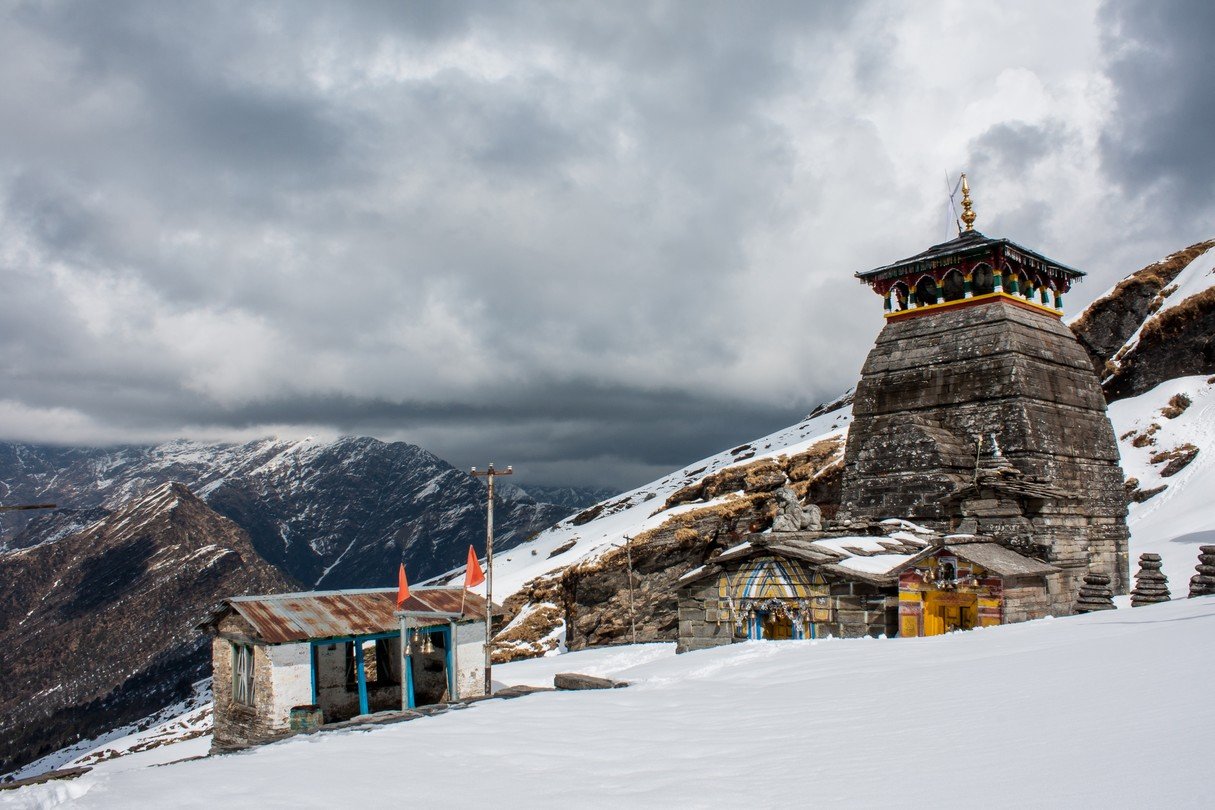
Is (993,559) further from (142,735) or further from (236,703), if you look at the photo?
→ (142,735)

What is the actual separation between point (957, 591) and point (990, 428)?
1094 cm

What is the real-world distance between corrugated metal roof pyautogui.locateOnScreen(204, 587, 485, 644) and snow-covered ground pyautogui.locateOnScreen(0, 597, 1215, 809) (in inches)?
494

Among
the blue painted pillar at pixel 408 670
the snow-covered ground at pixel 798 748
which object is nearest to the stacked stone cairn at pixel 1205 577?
the snow-covered ground at pixel 798 748

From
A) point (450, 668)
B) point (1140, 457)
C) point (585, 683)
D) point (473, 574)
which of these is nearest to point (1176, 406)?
point (1140, 457)

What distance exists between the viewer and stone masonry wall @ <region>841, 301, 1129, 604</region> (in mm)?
34250

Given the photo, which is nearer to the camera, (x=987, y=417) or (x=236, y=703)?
(x=236, y=703)

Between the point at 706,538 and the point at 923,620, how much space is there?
3566 centimetres

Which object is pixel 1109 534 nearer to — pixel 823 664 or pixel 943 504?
pixel 943 504

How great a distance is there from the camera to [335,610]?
93.1 ft

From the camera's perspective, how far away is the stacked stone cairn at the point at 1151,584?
2666 centimetres

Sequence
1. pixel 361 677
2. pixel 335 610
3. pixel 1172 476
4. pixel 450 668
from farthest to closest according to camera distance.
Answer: pixel 1172 476 < pixel 450 668 < pixel 361 677 < pixel 335 610

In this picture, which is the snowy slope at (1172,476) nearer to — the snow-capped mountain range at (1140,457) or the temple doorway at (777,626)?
the snow-capped mountain range at (1140,457)

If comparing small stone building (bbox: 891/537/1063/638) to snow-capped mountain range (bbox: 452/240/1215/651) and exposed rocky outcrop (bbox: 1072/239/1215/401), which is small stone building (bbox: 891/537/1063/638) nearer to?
snow-capped mountain range (bbox: 452/240/1215/651)

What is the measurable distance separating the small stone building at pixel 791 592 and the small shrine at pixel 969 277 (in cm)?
1440
